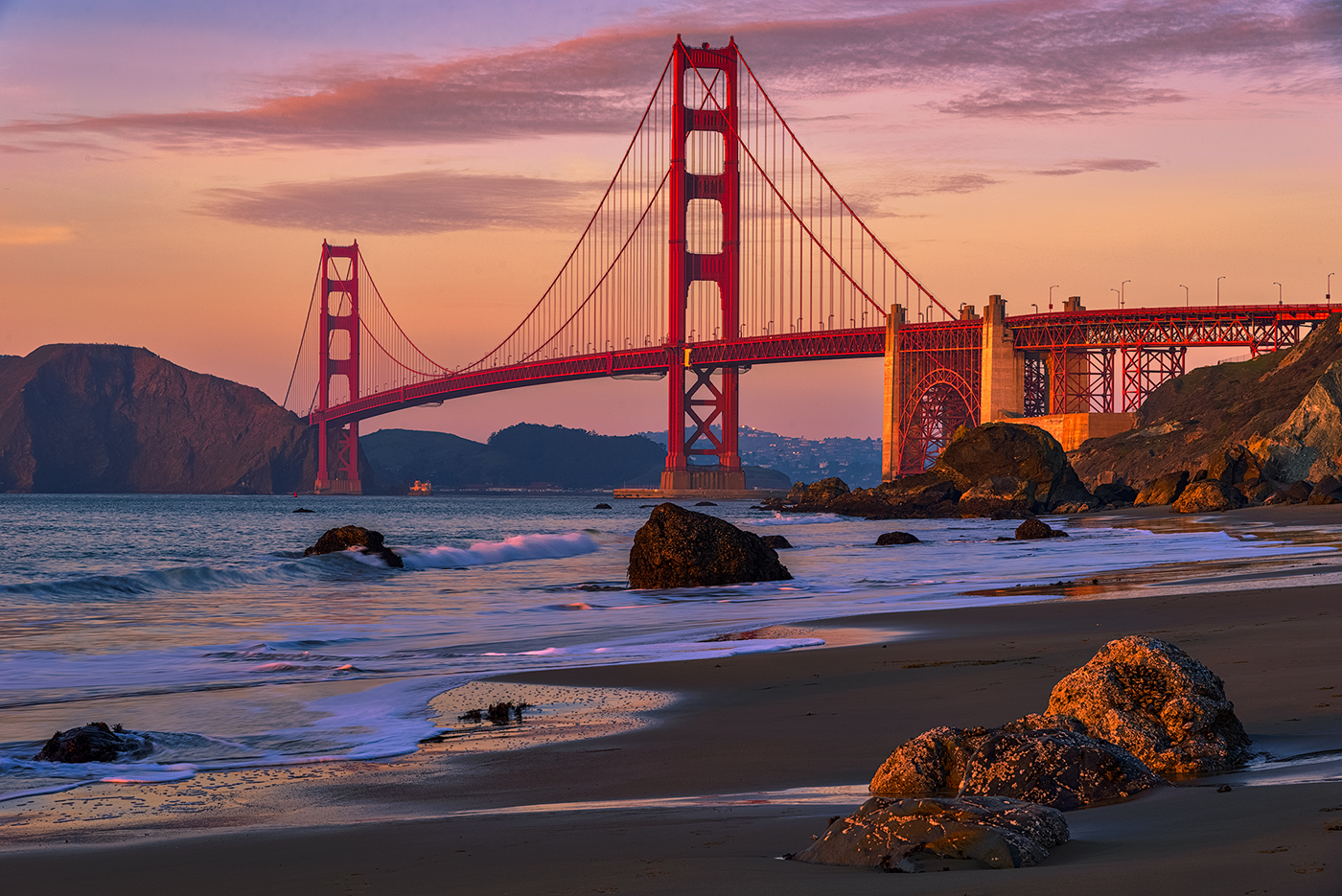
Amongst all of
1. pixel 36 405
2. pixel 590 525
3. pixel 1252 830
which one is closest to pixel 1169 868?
pixel 1252 830

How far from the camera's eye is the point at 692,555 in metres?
16.5

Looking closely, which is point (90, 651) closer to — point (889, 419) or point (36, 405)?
point (889, 419)

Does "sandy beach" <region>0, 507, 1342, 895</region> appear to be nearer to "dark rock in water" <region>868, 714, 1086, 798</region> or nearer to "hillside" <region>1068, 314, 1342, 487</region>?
"dark rock in water" <region>868, 714, 1086, 798</region>

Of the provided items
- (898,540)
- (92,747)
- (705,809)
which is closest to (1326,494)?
(898,540)

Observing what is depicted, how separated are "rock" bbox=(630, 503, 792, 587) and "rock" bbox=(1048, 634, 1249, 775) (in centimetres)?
1148

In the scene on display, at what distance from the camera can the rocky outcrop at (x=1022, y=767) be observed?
4.12 m

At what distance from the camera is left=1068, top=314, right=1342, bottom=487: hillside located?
50.2m

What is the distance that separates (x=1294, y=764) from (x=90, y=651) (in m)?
9.43

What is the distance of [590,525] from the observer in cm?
5006

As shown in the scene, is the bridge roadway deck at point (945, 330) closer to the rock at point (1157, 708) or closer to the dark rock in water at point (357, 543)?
the dark rock in water at point (357, 543)

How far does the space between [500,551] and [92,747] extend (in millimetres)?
23568

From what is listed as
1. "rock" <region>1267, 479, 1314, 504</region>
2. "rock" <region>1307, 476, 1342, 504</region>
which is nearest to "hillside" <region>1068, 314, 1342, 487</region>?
"rock" <region>1267, 479, 1314, 504</region>

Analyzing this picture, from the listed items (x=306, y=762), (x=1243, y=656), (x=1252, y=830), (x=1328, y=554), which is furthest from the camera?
(x=1328, y=554)

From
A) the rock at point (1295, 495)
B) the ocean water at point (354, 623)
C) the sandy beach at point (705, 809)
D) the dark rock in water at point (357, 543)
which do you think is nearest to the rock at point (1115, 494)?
the rock at point (1295, 495)
